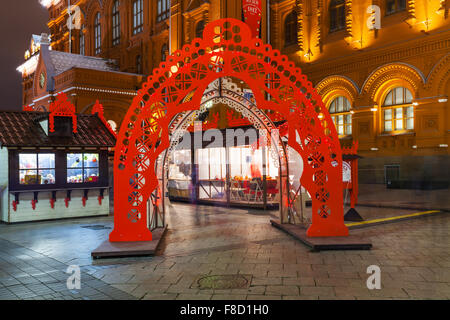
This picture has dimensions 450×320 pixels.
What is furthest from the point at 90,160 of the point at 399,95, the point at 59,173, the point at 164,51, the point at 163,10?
the point at 163,10

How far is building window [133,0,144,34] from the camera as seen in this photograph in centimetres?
3841

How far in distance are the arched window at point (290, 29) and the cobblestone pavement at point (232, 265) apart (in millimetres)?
18802

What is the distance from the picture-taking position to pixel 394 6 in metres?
22.0

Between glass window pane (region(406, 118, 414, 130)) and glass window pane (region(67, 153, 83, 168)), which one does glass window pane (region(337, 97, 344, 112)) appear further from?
Answer: glass window pane (region(67, 153, 83, 168))

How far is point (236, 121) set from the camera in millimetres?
18000

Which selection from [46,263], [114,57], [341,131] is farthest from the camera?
[114,57]

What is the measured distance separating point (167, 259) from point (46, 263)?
2.33m

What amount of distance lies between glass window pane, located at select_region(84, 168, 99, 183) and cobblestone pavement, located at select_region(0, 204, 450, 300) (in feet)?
9.60

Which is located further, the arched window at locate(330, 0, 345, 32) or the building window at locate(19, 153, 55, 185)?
the arched window at locate(330, 0, 345, 32)

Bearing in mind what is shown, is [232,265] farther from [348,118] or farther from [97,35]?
[97,35]

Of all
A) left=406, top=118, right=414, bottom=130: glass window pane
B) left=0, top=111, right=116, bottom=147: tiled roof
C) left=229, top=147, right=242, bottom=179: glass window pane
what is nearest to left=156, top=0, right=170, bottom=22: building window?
left=229, top=147, right=242, bottom=179: glass window pane

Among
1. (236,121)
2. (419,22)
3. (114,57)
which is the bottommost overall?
(236,121)

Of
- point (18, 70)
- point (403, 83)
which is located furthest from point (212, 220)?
point (18, 70)
